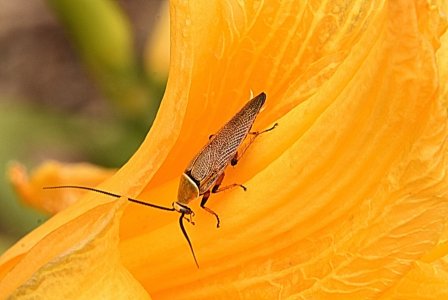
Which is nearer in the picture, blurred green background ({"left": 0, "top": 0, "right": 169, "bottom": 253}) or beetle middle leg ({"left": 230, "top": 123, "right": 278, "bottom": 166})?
beetle middle leg ({"left": 230, "top": 123, "right": 278, "bottom": 166})

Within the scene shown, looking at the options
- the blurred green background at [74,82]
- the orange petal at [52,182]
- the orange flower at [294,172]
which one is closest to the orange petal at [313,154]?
the orange flower at [294,172]

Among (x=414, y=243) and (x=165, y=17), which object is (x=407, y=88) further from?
(x=165, y=17)

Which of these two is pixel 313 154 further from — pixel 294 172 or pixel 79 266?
pixel 79 266

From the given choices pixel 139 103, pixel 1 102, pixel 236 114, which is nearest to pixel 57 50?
pixel 1 102

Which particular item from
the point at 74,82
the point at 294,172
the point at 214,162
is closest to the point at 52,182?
the point at 214,162

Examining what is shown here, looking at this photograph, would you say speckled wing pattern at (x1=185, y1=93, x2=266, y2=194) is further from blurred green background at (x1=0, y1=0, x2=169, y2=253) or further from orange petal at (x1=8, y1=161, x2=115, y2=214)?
blurred green background at (x1=0, y1=0, x2=169, y2=253)

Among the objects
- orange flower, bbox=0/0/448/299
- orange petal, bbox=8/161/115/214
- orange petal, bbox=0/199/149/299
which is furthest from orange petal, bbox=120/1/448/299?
orange petal, bbox=8/161/115/214
